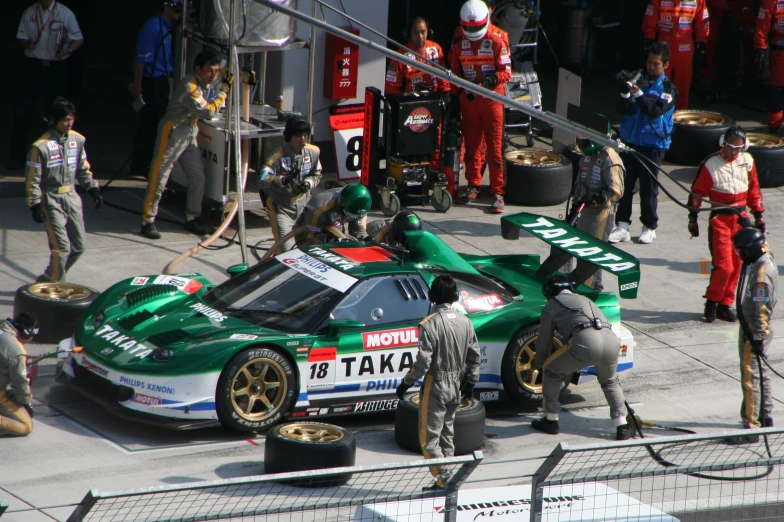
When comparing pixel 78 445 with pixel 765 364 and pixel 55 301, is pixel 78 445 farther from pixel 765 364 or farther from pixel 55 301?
pixel 765 364

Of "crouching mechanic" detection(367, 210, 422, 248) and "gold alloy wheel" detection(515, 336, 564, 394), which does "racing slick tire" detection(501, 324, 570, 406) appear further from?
"crouching mechanic" detection(367, 210, 422, 248)

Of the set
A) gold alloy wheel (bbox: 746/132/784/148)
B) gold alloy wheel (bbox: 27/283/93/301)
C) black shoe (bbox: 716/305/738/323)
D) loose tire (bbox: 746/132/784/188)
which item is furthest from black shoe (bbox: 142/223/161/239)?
gold alloy wheel (bbox: 746/132/784/148)

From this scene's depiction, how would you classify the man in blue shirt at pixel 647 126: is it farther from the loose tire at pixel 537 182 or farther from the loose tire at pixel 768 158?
the loose tire at pixel 768 158

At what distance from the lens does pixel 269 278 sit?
9.46m

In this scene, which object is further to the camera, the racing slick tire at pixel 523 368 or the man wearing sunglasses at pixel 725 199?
the man wearing sunglasses at pixel 725 199

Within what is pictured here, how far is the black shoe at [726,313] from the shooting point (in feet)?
39.3

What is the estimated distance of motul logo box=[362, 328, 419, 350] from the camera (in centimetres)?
898

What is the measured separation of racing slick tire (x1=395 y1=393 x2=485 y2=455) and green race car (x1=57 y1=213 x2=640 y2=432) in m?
0.42

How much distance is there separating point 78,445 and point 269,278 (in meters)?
1.98

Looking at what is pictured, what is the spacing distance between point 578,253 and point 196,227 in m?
5.14

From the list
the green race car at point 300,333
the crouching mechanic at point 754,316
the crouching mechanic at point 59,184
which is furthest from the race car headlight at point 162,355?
the crouching mechanic at point 754,316

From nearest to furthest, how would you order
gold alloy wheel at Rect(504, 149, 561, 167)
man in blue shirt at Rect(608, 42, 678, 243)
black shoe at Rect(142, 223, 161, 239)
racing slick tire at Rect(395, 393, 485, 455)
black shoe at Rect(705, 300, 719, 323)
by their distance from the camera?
1. racing slick tire at Rect(395, 393, 485, 455)
2. black shoe at Rect(705, 300, 719, 323)
3. black shoe at Rect(142, 223, 161, 239)
4. man in blue shirt at Rect(608, 42, 678, 243)
5. gold alloy wheel at Rect(504, 149, 561, 167)

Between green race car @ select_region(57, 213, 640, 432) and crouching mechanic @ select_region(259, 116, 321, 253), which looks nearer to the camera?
green race car @ select_region(57, 213, 640, 432)

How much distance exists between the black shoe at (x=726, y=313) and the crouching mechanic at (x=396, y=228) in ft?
11.6
